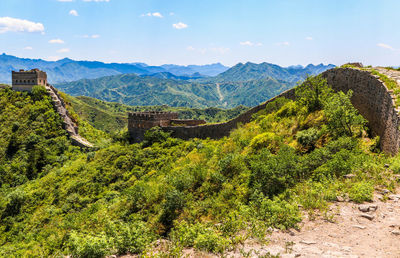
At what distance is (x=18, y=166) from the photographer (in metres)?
36.4

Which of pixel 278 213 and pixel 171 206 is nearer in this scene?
pixel 278 213

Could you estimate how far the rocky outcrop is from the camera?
137 feet

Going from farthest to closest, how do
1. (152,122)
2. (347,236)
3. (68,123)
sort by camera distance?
1. (68,123)
2. (152,122)
3. (347,236)

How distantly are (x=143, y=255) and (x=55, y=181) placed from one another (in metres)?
25.3

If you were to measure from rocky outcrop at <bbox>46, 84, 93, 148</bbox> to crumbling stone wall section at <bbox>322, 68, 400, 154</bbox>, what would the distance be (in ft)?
116

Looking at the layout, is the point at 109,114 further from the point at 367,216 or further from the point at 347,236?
the point at 347,236

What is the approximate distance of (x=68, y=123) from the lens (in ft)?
150

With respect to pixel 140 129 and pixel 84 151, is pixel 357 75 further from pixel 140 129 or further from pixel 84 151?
pixel 84 151

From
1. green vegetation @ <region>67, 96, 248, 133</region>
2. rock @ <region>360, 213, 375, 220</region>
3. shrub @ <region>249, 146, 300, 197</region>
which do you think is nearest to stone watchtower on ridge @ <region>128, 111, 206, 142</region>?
shrub @ <region>249, 146, 300, 197</region>

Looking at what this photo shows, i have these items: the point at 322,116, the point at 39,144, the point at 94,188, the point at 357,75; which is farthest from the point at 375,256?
the point at 39,144

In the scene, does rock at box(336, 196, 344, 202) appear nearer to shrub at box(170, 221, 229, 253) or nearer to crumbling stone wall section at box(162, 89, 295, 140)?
shrub at box(170, 221, 229, 253)

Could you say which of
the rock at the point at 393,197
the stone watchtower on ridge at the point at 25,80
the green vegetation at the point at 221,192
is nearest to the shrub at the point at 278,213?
the green vegetation at the point at 221,192

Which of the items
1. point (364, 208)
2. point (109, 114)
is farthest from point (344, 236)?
point (109, 114)

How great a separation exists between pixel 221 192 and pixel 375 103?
9.07 m
